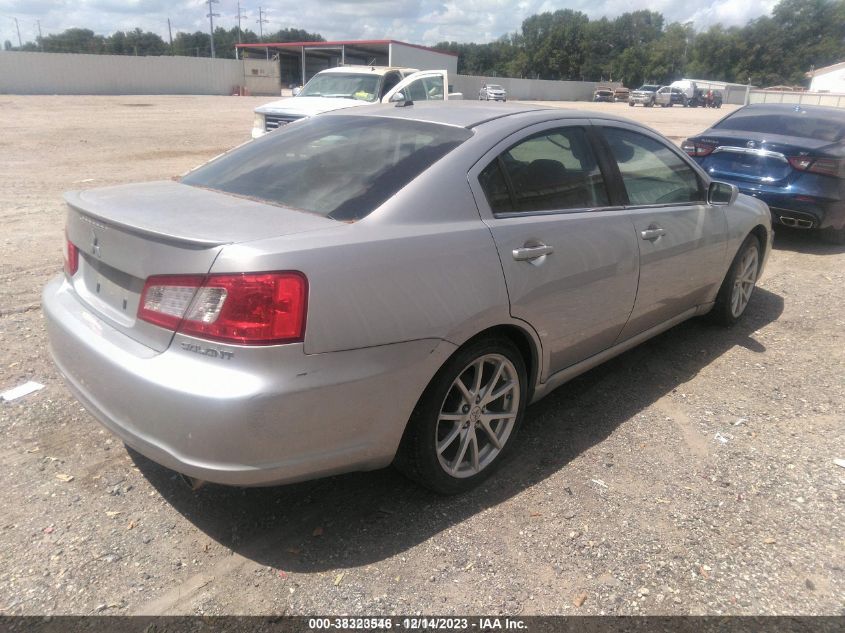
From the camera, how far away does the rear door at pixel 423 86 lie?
11.9 metres

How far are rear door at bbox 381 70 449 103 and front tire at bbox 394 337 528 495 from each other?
910 cm

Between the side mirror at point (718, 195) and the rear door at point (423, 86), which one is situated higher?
the rear door at point (423, 86)

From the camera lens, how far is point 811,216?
23.6 ft

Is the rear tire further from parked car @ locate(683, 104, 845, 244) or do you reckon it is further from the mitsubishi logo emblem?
the mitsubishi logo emblem

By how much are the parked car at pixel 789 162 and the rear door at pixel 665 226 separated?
343 cm

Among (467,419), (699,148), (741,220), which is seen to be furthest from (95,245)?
(699,148)

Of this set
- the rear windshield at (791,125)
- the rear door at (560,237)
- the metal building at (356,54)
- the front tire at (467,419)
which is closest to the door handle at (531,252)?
the rear door at (560,237)

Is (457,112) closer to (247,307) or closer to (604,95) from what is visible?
(247,307)

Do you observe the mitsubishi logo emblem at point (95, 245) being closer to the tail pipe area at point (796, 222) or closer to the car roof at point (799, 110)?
the tail pipe area at point (796, 222)

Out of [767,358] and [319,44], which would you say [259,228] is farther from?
[319,44]

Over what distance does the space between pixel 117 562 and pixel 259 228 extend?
4.47ft

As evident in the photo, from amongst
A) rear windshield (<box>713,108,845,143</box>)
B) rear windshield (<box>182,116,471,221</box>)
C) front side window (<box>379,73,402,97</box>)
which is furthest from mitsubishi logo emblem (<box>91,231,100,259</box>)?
front side window (<box>379,73,402,97</box>)

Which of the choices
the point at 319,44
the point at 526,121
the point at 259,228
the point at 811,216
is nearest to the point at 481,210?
the point at 526,121

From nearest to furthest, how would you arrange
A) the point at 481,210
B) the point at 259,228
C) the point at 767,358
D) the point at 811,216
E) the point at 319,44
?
the point at 259,228 → the point at 481,210 → the point at 767,358 → the point at 811,216 → the point at 319,44
